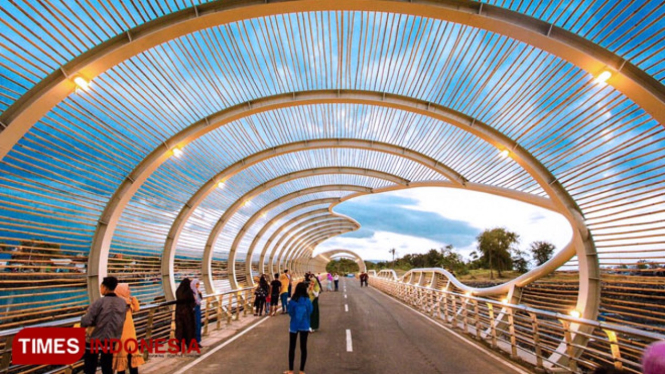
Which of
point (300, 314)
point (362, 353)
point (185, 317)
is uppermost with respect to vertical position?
point (300, 314)

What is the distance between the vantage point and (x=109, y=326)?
465 cm

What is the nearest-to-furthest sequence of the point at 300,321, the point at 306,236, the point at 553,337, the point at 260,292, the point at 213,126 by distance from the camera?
1. the point at 300,321
2. the point at 553,337
3. the point at 213,126
4. the point at 260,292
5. the point at 306,236

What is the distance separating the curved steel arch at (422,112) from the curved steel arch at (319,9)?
16.9 feet

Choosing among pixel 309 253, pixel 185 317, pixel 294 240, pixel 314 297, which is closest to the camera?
pixel 185 317

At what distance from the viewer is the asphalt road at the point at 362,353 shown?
6.76m

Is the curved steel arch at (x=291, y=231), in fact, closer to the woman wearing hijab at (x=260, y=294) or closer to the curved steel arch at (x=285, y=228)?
the curved steel arch at (x=285, y=228)

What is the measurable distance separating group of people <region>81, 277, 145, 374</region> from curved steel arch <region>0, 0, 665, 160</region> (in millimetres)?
5860

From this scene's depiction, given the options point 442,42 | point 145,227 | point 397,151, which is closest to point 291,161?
point 397,151

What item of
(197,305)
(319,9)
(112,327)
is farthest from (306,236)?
(112,327)

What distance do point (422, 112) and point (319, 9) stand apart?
676cm

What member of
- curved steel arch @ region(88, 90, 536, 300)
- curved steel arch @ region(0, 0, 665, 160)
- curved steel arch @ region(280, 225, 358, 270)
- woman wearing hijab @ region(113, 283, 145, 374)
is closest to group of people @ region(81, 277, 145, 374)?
woman wearing hijab @ region(113, 283, 145, 374)

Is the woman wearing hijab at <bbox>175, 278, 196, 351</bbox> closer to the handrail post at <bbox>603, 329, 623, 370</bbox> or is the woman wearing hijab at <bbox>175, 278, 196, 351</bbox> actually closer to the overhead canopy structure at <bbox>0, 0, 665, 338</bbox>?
the overhead canopy structure at <bbox>0, 0, 665, 338</bbox>

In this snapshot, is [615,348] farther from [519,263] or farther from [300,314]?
[519,263]

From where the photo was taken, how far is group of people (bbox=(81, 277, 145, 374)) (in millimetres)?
4586
